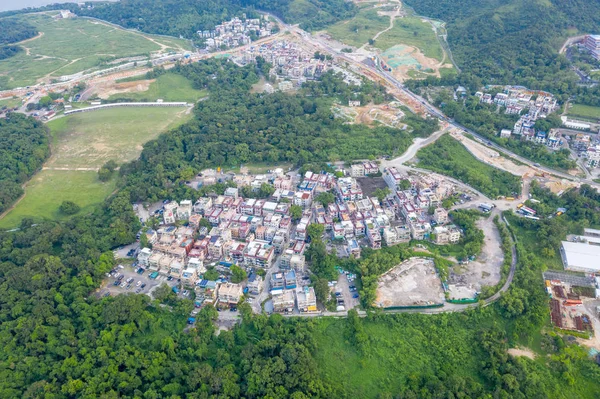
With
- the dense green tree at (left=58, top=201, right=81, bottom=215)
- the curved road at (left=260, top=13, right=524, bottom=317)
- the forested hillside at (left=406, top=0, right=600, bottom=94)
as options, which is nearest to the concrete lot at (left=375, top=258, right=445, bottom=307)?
the curved road at (left=260, top=13, right=524, bottom=317)

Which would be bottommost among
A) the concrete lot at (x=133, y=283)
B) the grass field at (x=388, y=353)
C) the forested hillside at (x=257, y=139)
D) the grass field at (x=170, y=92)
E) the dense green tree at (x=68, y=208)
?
the grass field at (x=388, y=353)

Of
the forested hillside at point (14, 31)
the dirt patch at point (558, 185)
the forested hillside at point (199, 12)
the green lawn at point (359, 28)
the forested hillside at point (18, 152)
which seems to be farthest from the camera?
the forested hillside at point (199, 12)

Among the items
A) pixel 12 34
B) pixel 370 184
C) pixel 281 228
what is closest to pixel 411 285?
pixel 281 228

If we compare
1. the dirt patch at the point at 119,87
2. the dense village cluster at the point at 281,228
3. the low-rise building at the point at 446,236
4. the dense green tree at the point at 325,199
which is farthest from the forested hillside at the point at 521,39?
the dirt patch at the point at 119,87

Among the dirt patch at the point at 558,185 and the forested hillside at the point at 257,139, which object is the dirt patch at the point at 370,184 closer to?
the forested hillside at the point at 257,139

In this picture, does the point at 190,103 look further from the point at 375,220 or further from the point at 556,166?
the point at 556,166

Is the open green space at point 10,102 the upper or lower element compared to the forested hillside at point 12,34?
lower

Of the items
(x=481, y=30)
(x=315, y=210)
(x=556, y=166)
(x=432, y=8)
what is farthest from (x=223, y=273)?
(x=432, y=8)

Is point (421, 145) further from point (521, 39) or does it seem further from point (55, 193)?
point (55, 193)
